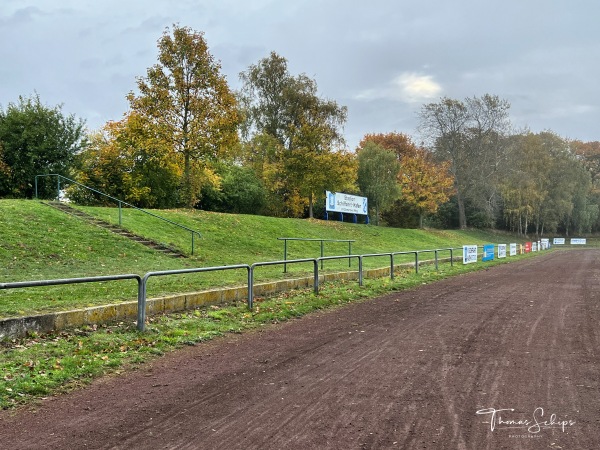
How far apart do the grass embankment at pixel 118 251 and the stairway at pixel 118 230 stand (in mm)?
536

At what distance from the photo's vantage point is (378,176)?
45812mm

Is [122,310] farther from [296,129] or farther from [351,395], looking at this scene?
[296,129]

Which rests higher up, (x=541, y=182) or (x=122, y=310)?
(x=541, y=182)

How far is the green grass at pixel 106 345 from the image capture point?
492 cm

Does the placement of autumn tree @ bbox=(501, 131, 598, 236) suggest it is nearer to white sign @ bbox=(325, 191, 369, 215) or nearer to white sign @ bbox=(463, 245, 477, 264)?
white sign @ bbox=(325, 191, 369, 215)

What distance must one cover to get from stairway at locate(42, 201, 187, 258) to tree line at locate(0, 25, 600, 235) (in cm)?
558

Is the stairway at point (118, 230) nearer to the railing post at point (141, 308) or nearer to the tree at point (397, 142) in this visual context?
the railing post at point (141, 308)

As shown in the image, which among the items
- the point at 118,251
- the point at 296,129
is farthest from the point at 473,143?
the point at 118,251

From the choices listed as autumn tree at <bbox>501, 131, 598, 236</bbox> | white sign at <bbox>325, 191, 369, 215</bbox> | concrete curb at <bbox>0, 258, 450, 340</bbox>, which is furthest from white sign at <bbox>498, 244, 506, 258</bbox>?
autumn tree at <bbox>501, 131, 598, 236</bbox>

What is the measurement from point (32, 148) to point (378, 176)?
2981 cm

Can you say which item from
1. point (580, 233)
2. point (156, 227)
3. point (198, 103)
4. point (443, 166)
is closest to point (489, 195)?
point (443, 166)

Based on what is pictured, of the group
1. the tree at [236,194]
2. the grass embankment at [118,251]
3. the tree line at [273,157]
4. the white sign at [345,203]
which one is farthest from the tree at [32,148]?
the white sign at [345,203]

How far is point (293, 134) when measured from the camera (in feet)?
122

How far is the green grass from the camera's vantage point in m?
4.92
